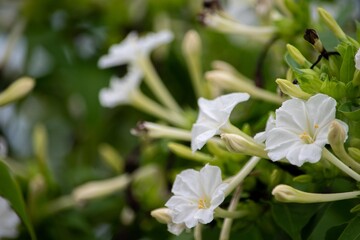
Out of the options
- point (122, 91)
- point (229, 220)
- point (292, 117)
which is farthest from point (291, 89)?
point (122, 91)

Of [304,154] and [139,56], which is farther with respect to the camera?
[139,56]

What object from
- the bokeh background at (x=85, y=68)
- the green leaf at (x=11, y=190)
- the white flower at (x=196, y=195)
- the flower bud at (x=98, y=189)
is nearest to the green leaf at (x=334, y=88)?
the white flower at (x=196, y=195)

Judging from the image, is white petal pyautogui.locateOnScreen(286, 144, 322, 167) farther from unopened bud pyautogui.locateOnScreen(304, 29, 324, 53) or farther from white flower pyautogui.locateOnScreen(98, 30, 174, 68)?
white flower pyautogui.locateOnScreen(98, 30, 174, 68)

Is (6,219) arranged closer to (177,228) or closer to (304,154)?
(177,228)

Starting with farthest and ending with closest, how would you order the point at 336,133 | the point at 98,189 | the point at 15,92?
the point at 98,189 → the point at 15,92 → the point at 336,133

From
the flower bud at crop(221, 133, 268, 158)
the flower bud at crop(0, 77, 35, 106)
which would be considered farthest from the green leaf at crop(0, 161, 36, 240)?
the flower bud at crop(221, 133, 268, 158)

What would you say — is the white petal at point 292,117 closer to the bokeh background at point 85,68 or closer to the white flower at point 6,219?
the white flower at point 6,219

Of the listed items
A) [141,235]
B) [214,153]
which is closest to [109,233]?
[141,235]
